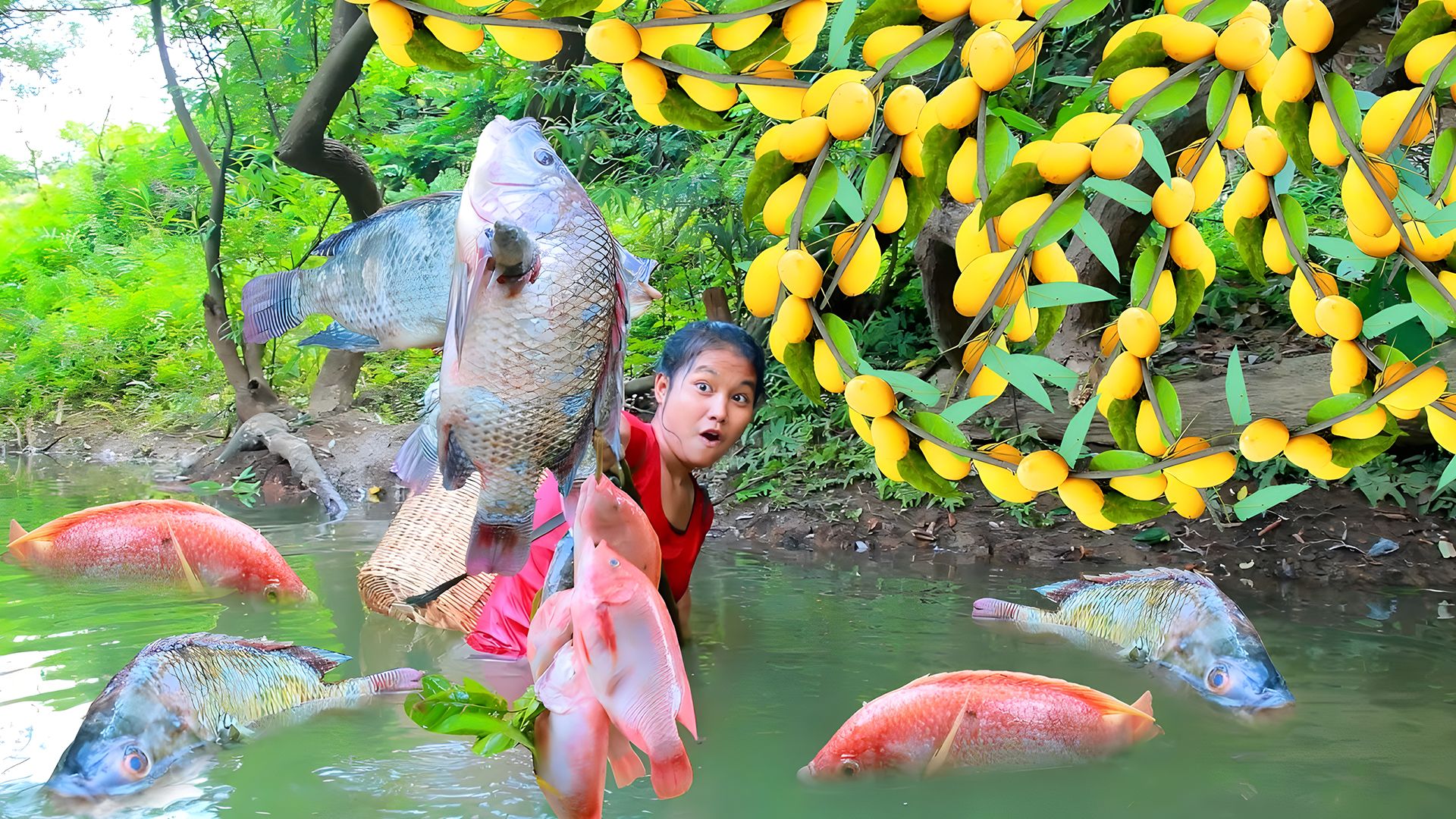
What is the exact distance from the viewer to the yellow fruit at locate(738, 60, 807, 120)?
0.93m

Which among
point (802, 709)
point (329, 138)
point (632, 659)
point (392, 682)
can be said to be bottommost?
point (802, 709)

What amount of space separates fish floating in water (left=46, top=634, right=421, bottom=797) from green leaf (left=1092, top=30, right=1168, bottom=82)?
250 centimetres

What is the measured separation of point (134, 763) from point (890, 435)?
225 cm

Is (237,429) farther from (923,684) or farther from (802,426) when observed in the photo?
(923,684)

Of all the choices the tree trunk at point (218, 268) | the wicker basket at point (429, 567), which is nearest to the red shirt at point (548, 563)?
the wicker basket at point (429, 567)

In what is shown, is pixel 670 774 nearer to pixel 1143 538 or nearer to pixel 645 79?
pixel 645 79

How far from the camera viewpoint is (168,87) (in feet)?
23.1

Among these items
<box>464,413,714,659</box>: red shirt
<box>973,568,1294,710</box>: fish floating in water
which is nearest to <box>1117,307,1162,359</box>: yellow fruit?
<box>464,413,714,659</box>: red shirt

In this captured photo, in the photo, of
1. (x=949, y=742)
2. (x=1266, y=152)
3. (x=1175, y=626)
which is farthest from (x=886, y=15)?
(x=1175, y=626)

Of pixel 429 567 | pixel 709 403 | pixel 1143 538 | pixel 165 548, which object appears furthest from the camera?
pixel 1143 538

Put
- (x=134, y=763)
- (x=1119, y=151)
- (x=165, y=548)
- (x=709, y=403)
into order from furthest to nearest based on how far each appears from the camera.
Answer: (x=165, y=548) < (x=709, y=403) < (x=134, y=763) < (x=1119, y=151)

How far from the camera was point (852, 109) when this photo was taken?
0.85 m

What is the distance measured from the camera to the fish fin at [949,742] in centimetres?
250

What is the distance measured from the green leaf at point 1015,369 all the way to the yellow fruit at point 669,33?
37 cm
